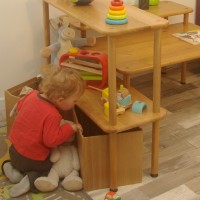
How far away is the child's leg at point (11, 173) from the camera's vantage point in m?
1.85

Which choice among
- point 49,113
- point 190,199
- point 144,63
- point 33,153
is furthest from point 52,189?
point 144,63

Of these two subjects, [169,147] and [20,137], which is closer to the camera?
[20,137]

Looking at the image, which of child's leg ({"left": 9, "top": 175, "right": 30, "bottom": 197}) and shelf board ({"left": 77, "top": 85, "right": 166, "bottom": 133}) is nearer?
shelf board ({"left": 77, "top": 85, "right": 166, "bottom": 133})

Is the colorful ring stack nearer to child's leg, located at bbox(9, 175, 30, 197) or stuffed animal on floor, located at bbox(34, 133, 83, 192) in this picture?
stuffed animal on floor, located at bbox(34, 133, 83, 192)

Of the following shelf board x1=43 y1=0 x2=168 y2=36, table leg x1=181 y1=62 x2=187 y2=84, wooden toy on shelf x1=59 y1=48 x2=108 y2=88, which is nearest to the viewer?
shelf board x1=43 y1=0 x2=168 y2=36

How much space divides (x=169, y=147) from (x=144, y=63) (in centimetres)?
44

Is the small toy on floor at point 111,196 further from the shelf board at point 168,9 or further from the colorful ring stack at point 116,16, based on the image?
the shelf board at point 168,9

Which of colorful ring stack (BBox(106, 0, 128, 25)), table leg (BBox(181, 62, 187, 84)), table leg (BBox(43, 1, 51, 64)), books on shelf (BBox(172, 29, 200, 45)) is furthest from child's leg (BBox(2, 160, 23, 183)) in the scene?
table leg (BBox(181, 62, 187, 84))

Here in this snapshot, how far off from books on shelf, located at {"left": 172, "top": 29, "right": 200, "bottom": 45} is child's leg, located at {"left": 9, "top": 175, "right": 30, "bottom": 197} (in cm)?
119

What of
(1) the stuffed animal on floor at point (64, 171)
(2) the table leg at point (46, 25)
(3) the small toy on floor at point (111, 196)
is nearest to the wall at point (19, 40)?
(2) the table leg at point (46, 25)

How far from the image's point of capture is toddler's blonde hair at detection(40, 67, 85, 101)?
1.72m

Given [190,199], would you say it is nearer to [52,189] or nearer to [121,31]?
[52,189]

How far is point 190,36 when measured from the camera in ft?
7.95

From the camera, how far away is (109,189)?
1828 millimetres
